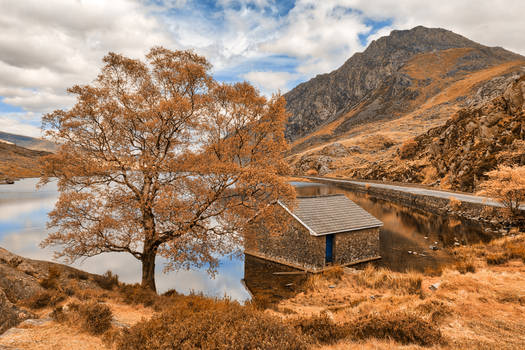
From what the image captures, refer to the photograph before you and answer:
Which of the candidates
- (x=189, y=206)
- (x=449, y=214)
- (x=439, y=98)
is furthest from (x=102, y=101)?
(x=439, y=98)

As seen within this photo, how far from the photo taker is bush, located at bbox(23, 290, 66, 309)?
918 centimetres

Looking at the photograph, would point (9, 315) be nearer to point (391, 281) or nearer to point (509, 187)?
point (391, 281)

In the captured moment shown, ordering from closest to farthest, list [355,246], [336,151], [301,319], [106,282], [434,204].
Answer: [301,319] → [106,282] → [355,246] → [434,204] → [336,151]

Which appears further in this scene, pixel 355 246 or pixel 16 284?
pixel 355 246

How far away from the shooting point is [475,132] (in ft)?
150

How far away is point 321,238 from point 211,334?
1465 centimetres

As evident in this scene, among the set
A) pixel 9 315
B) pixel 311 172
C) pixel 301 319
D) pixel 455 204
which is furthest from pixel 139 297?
pixel 311 172

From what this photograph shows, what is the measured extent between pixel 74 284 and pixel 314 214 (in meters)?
14.9

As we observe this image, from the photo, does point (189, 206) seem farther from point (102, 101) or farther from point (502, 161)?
point (502, 161)

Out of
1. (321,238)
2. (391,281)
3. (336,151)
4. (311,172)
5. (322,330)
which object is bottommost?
(391,281)

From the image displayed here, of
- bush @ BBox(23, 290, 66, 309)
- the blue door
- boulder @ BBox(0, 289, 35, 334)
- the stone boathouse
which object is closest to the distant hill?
the stone boathouse

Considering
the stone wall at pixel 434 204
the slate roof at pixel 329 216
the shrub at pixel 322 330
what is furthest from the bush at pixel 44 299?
the stone wall at pixel 434 204

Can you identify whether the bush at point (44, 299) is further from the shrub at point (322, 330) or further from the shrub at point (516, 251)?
the shrub at point (516, 251)

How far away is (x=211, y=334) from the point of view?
5715mm
